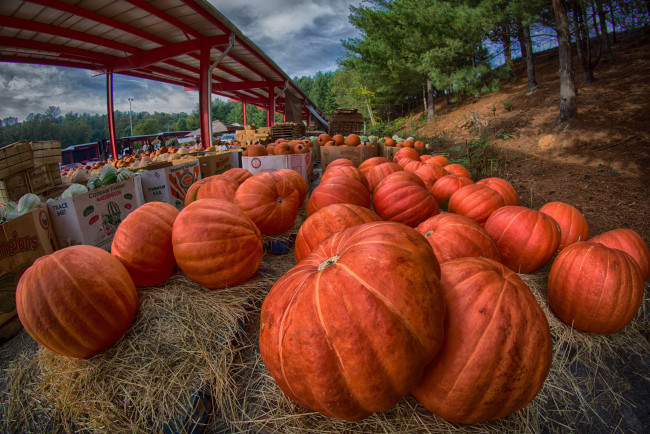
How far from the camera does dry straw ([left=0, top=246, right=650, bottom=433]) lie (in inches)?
45.8

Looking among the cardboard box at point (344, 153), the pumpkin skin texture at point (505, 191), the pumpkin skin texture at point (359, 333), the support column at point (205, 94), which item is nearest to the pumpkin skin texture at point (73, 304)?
the pumpkin skin texture at point (359, 333)

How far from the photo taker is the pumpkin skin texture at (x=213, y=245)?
1785 millimetres

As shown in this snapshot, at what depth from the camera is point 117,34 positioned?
8.54 metres

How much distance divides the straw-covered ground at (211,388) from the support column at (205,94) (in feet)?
28.3

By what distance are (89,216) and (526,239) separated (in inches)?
153

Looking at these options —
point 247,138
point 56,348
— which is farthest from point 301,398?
point 247,138

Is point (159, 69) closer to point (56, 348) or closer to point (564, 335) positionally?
point (56, 348)

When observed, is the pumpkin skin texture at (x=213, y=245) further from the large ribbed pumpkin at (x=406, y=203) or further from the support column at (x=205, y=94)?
the support column at (x=205, y=94)

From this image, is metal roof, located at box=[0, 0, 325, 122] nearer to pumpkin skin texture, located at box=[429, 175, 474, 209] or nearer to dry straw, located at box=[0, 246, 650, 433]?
pumpkin skin texture, located at box=[429, 175, 474, 209]

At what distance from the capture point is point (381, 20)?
486 inches

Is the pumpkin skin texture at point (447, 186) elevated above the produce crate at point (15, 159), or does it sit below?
below

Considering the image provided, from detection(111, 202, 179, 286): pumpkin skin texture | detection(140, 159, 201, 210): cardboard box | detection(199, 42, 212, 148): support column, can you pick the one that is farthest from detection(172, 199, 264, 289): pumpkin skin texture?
detection(199, 42, 212, 148): support column

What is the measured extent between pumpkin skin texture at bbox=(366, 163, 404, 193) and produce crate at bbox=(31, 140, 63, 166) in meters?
4.30

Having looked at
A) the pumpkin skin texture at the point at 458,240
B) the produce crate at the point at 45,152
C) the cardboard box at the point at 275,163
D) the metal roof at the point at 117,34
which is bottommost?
the pumpkin skin texture at the point at 458,240
